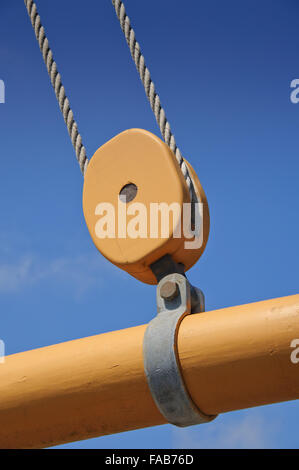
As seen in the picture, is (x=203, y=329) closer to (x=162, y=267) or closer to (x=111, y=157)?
(x=162, y=267)

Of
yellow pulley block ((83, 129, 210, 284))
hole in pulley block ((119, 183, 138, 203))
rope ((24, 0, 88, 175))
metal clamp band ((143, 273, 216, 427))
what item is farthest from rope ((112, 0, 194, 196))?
metal clamp band ((143, 273, 216, 427))

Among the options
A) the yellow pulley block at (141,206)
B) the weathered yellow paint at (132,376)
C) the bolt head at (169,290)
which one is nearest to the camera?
the weathered yellow paint at (132,376)

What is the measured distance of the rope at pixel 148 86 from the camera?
8.36ft

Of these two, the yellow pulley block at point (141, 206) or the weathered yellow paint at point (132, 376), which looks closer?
the weathered yellow paint at point (132, 376)

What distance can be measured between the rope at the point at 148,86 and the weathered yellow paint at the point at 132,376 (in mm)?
631

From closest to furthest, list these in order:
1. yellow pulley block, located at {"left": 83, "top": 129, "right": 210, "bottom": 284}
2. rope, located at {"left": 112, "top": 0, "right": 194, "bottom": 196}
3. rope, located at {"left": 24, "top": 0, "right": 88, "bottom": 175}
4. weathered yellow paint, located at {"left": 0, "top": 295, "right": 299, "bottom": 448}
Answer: weathered yellow paint, located at {"left": 0, "top": 295, "right": 299, "bottom": 448}
yellow pulley block, located at {"left": 83, "top": 129, "right": 210, "bottom": 284}
rope, located at {"left": 112, "top": 0, "right": 194, "bottom": 196}
rope, located at {"left": 24, "top": 0, "right": 88, "bottom": 175}

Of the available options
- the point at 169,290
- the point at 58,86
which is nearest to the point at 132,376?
the point at 169,290

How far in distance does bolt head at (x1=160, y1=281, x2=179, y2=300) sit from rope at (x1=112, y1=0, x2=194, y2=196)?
1.23ft

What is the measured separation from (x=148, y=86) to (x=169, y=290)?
94 centimetres

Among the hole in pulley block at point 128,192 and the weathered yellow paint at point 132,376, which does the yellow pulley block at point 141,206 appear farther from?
the weathered yellow paint at point 132,376

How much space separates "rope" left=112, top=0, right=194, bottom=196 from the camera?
100 inches

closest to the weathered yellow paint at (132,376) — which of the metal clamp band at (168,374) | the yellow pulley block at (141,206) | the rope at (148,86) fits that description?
the metal clamp band at (168,374)

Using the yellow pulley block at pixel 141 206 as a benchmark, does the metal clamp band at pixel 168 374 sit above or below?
below

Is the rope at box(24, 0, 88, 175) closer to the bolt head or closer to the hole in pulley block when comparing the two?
the hole in pulley block
